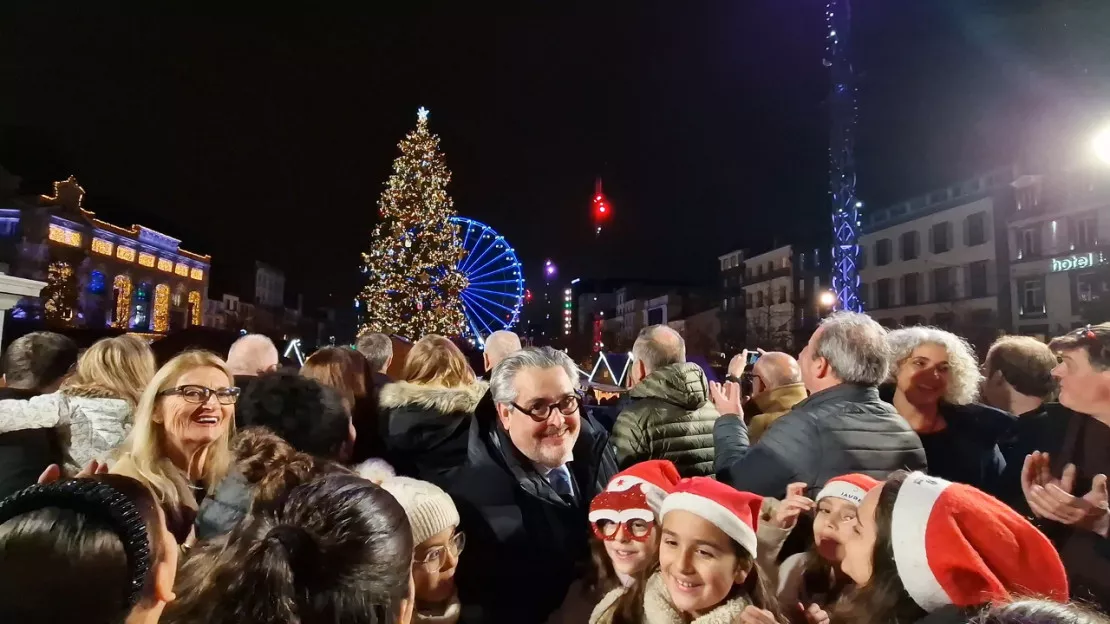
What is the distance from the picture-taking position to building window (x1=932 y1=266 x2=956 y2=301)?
31.0 m

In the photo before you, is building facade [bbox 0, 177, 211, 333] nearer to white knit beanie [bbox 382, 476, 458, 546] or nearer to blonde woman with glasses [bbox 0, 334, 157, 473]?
blonde woman with glasses [bbox 0, 334, 157, 473]

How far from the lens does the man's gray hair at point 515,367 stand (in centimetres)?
242

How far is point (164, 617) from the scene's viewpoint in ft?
3.95

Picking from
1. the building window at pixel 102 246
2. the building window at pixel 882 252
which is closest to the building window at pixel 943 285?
the building window at pixel 882 252

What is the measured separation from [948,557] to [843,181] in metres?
14.5

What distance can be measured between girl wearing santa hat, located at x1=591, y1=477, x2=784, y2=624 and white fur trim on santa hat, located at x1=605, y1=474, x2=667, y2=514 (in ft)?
0.51

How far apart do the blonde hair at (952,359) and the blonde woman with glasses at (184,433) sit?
325 cm

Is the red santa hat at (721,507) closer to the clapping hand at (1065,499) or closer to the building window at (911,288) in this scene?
the clapping hand at (1065,499)

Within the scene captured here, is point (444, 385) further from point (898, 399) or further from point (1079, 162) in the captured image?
point (1079, 162)

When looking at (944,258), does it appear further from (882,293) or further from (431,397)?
(431,397)

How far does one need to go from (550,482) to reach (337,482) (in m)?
1.28

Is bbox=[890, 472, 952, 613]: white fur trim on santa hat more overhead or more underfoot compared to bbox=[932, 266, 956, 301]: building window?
more underfoot

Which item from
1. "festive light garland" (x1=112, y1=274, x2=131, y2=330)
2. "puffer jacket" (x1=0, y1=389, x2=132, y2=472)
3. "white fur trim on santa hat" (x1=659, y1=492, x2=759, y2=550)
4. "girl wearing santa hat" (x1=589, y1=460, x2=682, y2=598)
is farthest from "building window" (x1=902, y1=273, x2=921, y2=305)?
"festive light garland" (x1=112, y1=274, x2=131, y2=330)

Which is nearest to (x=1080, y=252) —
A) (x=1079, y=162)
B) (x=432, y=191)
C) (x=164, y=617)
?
(x=1079, y=162)
